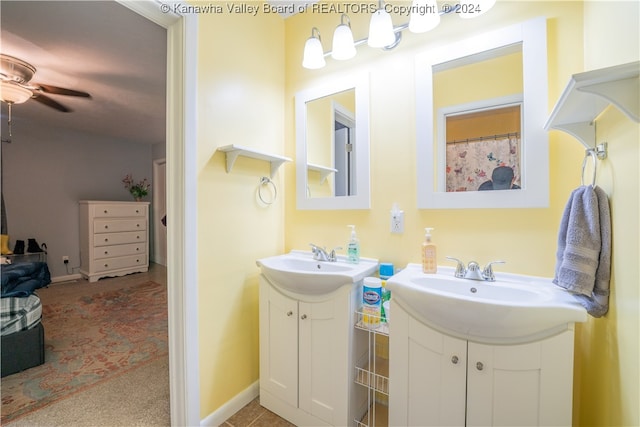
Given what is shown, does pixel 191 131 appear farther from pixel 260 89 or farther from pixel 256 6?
pixel 256 6

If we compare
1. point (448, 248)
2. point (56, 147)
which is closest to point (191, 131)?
point (448, 248)

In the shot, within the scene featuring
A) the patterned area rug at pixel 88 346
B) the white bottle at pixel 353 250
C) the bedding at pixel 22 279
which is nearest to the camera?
the white bottle at pixel 353 250

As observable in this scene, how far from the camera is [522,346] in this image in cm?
87

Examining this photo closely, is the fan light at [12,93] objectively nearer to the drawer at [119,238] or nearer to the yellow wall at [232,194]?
the yellow wall at [232,194]

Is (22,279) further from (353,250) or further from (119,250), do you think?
(353,250)

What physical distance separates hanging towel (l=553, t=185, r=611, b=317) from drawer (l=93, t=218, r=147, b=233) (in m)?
5.30

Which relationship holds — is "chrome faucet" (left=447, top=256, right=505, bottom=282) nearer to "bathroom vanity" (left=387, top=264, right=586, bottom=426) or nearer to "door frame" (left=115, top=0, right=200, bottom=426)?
"bathroom vanity" (left=387, top=264, right=586, bottom=426)

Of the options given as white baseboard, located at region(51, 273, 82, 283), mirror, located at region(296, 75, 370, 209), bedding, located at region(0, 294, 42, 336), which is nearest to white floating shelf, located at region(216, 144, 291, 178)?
mirror, located at region(296, 75, 370, 209)

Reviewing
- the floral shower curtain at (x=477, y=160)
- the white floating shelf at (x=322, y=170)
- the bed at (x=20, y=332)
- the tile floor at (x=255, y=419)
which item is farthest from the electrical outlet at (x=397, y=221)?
the bed at (x=20, y=332)

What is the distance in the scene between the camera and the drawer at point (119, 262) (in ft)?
13.6

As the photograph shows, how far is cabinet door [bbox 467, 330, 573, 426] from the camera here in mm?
828

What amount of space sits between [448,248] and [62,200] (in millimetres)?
5368

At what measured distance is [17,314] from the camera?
5.94 feet

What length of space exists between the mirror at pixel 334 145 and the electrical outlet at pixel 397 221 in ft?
0.56
